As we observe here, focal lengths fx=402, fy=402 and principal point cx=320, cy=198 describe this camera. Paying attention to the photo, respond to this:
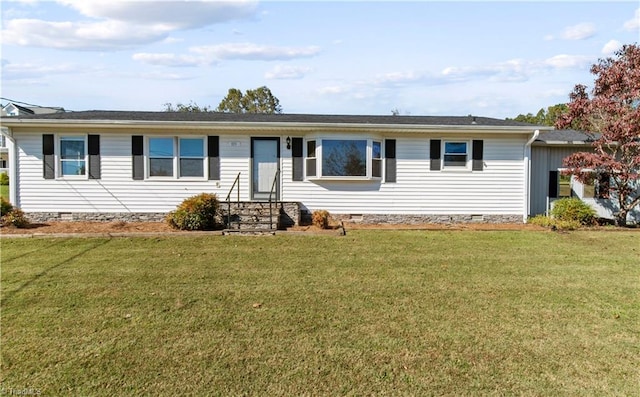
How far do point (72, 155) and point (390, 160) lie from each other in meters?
9.19

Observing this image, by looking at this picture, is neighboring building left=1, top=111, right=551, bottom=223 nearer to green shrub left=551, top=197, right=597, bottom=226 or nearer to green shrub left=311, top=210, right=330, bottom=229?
green shrub left=551, top=197, right=597, bottom=226

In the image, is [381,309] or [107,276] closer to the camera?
[381,309]

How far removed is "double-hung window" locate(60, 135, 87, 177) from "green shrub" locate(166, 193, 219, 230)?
11.8ft

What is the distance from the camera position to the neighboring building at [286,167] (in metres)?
11.4

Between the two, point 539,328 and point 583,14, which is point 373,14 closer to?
point 583,14

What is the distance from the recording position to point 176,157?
38.2 feet

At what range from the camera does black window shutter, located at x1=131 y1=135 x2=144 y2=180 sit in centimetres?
1153

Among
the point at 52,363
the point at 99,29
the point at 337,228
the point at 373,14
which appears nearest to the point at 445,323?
the point at 52,363

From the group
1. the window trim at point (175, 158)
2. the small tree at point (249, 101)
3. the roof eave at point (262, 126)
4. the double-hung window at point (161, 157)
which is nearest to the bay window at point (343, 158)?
the roof eave at point (262, 126)

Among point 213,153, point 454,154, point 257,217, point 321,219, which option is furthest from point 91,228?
point 454,154

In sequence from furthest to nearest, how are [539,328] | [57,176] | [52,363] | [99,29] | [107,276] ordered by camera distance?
Result: [99,29]
[57,176]
[107,276]
[539,328]
[52,363]

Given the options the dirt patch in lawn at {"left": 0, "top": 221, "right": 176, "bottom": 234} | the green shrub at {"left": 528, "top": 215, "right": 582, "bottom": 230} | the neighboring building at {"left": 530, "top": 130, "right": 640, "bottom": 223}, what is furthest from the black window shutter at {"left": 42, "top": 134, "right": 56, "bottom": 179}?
the neighboring building at {"left": 530, "top": 130, "right": 640, "bottom": 223}

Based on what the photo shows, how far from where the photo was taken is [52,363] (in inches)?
131

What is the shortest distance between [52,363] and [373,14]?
1013 centimetres
